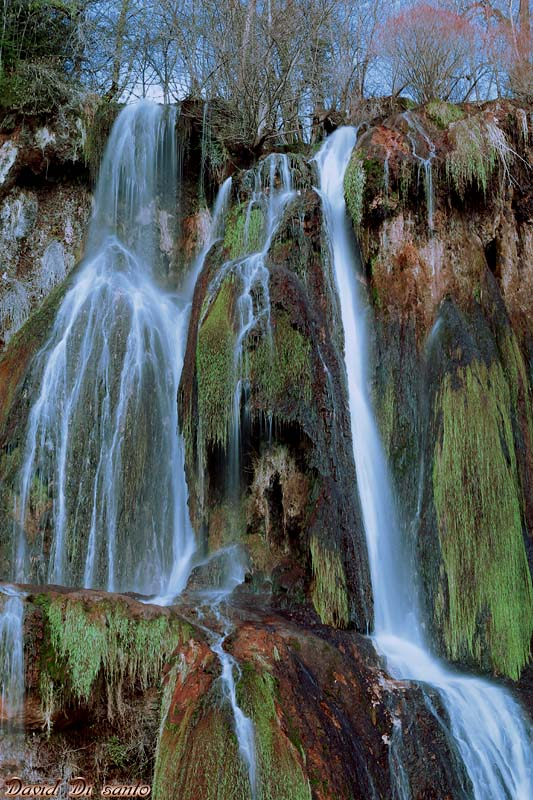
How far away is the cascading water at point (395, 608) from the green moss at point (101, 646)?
2.10m

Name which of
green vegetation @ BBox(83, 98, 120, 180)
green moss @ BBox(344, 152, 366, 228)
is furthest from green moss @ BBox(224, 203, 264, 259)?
green vegetation @ BBox(83, 98, 120, 180)

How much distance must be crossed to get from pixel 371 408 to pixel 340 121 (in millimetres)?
8319

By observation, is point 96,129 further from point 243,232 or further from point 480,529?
point 480,529

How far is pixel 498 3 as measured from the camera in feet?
62.0

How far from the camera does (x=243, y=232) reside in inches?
402

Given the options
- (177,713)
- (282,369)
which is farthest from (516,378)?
(177,713)

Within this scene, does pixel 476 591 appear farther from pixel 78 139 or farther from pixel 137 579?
pixel 78 139

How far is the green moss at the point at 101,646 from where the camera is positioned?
5.77 m

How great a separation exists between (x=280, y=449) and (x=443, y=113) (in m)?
5.65

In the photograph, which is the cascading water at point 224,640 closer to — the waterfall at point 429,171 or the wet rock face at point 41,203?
the waterfall at point 429,171

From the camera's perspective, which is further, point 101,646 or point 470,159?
point 470,159

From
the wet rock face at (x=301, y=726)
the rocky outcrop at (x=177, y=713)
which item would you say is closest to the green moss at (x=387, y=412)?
the wet rock face at (x=301, y=726)

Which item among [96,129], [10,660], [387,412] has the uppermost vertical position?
[96,129]

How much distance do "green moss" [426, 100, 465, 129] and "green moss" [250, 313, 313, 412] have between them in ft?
14.0
